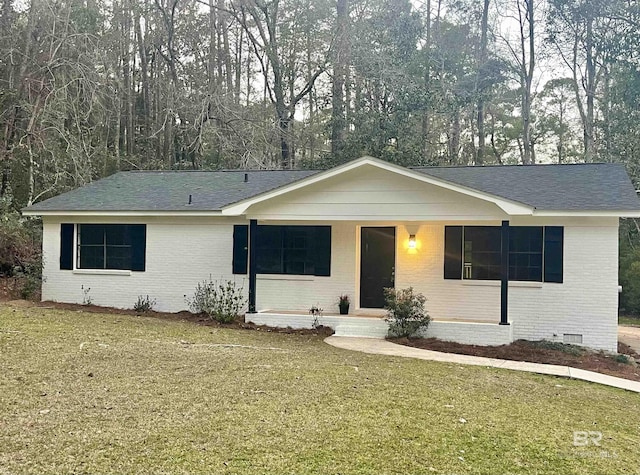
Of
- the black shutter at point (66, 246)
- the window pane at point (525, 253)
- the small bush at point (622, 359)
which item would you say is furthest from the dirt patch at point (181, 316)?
the small bush at point (622, 359)

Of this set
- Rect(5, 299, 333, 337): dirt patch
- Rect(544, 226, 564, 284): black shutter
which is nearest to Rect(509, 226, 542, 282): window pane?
Rect(544, 226, 564, 284): black shutter

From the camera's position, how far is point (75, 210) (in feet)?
42.1

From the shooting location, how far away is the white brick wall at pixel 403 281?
10430mm

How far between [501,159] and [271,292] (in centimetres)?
1992

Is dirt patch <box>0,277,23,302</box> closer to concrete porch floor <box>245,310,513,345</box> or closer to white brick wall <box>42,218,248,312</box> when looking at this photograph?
white brick wall <box>42,218,248,312</box>

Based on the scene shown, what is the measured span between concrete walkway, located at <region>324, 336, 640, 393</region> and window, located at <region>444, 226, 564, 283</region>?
93.9 inches

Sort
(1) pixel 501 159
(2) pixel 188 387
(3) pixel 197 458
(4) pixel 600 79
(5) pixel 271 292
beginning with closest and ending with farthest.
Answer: (3) pixel 197 458, (2) pixel 188 387, (5) pixel 271 292, (4) pixel 600 79, (1) pixel 501 159

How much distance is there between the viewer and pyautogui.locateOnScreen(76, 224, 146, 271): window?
12906mm

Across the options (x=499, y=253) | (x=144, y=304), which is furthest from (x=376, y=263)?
(x=144, y=304)

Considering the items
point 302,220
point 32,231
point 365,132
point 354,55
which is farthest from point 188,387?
point 354,55

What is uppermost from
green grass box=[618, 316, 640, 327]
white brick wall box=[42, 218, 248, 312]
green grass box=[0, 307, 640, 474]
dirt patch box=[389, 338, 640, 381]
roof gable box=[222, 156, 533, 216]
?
roof gable box=[222, 156, 533, 216]

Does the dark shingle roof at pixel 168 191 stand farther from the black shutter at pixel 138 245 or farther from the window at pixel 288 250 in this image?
the window at pixel 288 250

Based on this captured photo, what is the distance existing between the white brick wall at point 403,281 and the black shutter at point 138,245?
130 millimetres

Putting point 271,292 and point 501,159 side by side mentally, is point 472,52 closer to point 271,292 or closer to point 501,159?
point 501,159
